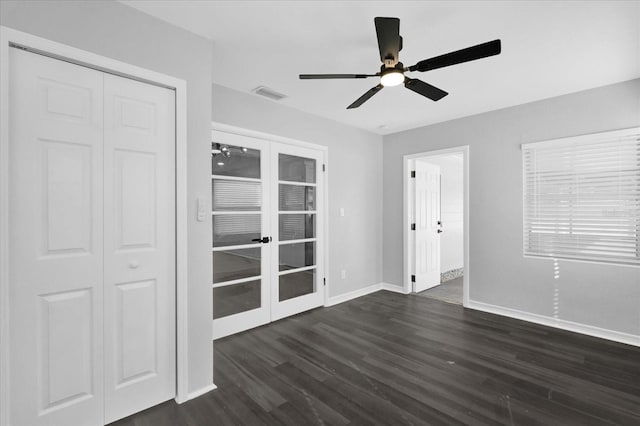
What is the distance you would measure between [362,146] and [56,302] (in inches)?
158

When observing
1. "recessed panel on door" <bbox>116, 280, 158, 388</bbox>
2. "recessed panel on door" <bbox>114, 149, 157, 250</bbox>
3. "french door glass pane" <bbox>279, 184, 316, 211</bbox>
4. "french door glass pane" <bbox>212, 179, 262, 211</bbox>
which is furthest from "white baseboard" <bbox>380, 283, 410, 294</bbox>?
"recessed panel on door" <bbox>114, 149, 157, 250</bbox>

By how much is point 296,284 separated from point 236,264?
0.92 meters

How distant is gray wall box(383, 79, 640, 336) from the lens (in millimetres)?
3029

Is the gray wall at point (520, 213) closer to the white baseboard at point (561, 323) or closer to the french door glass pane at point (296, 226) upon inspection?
the white baseboard at point (561, 323)

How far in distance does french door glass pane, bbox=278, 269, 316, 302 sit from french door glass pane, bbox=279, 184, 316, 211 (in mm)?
850

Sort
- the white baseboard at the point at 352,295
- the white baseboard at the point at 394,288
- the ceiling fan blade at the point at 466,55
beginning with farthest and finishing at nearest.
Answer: the white baseboard at the point at 394,288 < the white baseboard at the point at 352,295 < the ceiling fan blade at the point at 466,55

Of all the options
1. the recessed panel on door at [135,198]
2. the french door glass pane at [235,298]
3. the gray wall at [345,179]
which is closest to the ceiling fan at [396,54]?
the recessed panel on door at [135,198]

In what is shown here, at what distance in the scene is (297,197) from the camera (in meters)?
3.87

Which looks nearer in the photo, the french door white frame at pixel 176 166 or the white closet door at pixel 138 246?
the french door white frame at pixel 176 166

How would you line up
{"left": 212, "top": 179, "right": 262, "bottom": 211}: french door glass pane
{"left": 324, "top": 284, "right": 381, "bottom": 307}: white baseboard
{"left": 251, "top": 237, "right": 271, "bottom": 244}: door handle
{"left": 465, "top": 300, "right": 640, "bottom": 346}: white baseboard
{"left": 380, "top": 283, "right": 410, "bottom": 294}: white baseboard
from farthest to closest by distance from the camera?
{"left": 380, "top": 283, "right": 410, "bottom": 294}: white baseboard → {"left": 324, "top": 284, "right": 381, "bottom": 307}: white baseboard → {"left": 251, "top": 237, "right": 271, "bottom": 244}: door handle → {"left": 212, "top": 179, "right": 262, "bottom": 211}: french door glass pane → {"left": 465, "top": 300, "right": 640, "bottom": 346}: white baseboard

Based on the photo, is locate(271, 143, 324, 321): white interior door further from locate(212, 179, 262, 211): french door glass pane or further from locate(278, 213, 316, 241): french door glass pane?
locate(212, 179, 262, 211): french door glass pane

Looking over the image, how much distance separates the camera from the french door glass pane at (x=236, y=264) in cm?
312

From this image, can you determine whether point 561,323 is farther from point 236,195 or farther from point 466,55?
point 236,195

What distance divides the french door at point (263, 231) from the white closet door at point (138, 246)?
1.00 m
